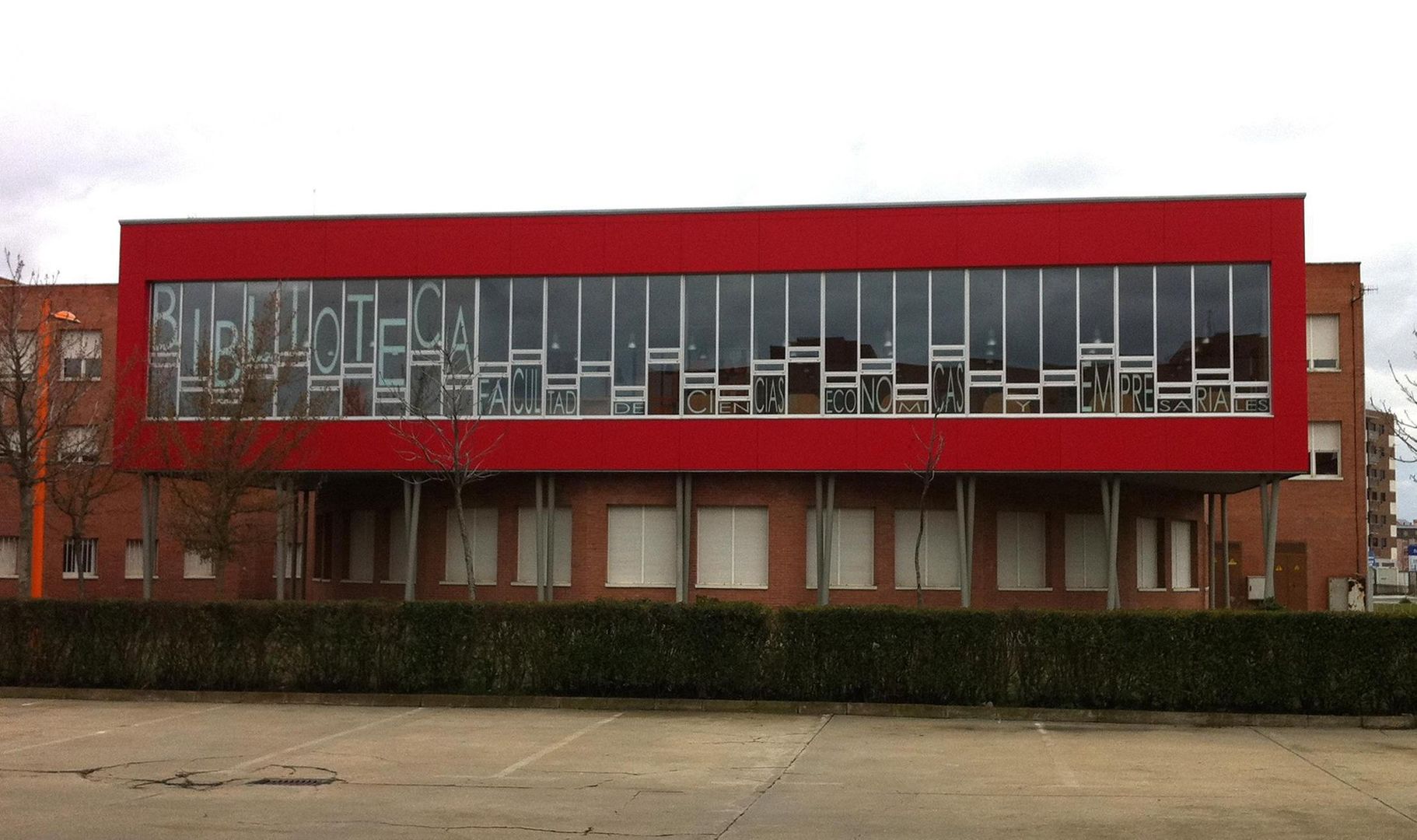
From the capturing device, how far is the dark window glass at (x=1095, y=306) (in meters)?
28.4

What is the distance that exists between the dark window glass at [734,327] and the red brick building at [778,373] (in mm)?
53

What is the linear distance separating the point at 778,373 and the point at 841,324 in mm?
Result: 1614

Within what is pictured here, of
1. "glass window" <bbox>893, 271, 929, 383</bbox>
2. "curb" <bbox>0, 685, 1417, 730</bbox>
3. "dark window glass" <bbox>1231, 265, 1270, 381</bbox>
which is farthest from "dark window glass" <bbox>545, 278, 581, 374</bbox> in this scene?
"dark window glass" <bbox>1231, 265, 1270, 381</bbox>

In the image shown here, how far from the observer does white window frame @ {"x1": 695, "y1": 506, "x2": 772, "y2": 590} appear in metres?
30.6

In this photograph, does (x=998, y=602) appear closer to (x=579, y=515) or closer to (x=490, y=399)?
(x=579, y=515)

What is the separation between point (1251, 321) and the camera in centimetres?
2811

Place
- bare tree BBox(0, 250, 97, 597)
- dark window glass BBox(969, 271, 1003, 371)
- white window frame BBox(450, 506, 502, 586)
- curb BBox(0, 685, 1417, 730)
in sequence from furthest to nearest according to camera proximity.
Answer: white window frame BBox(450, 506, 502, 586) → dark window glass BBox(969, 271, 1003, 371) → bare tree BBox(0, 250, 97, 597) → curb BBox(0, 685, 1417, 730)

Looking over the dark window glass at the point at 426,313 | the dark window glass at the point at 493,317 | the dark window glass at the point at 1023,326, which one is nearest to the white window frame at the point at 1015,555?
the dark window glass at the point at 1023,326

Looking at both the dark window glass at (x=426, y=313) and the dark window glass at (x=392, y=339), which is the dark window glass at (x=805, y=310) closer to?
the dark window glass at (x=426, y=313)

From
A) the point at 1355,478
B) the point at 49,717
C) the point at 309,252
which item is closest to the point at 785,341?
the point at 309,252

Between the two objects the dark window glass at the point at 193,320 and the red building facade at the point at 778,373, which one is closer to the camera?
the red building facade at the point at 778,373

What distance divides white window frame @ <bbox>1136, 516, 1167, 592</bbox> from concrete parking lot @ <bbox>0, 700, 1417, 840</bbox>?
14998mm

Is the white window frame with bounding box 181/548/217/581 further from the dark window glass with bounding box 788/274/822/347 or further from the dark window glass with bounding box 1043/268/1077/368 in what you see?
the dark window glass with bounding box 1043/268/1077/368

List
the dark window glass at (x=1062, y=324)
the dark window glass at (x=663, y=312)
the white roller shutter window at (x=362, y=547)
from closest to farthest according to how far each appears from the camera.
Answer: the dark window glass at (x=1062, y=324) < the dark window glass at (x=663, y=312) < the white roller shutter window at (x=362, y=547)
